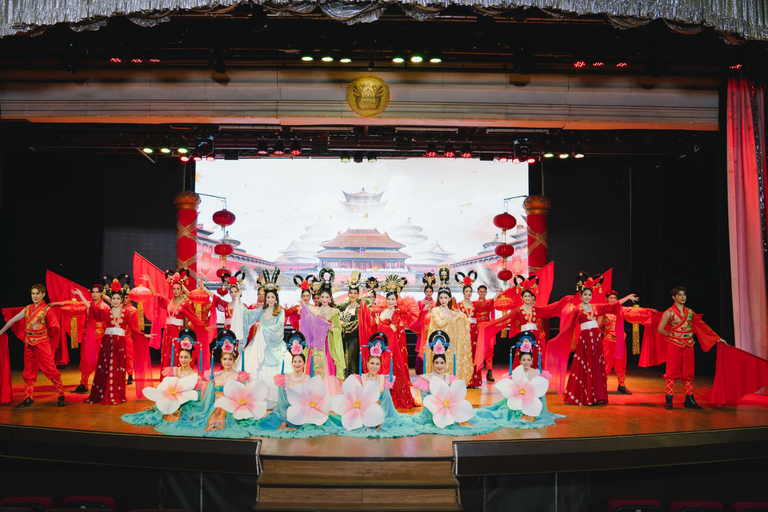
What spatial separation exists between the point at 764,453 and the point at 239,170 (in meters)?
8.02

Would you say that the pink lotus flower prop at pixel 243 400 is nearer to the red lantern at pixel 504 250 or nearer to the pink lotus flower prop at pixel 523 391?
the pink lotus flower prop at pixel 523 391

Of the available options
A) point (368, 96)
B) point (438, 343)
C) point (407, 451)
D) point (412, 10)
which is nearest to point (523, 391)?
point (438, 343)

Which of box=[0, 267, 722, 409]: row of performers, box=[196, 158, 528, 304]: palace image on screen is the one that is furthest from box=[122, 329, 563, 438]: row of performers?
box=[196, 158, 528, 304]: palace image on screen

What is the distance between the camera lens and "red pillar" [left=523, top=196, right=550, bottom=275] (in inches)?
376

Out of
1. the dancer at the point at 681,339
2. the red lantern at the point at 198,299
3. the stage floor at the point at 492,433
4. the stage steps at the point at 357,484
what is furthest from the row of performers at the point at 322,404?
the red lantern at the point at 198,299

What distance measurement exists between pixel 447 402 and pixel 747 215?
388 centimetres

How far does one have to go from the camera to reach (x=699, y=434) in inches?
197

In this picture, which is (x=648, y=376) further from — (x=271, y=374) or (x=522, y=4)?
(x=522, y=4)

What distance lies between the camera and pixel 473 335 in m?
7.75

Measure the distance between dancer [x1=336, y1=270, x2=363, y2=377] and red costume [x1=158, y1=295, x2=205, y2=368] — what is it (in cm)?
184

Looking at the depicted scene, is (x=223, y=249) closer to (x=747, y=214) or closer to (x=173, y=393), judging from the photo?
(x=173, y=393)

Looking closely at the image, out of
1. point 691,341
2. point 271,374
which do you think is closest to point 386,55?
point 271,374

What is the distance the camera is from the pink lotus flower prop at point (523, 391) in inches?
219

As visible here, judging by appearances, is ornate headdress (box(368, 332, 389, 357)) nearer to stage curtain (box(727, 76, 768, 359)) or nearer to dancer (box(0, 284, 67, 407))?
dancer (box(0, 284, 67, 407))
